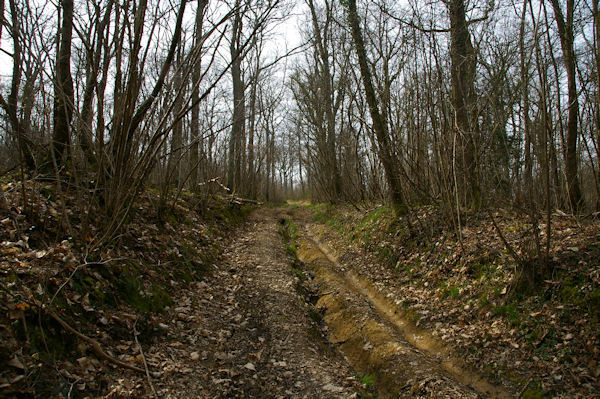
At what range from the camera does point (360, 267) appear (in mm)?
7305

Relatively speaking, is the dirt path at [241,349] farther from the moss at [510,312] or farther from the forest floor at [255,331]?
the moss at [510,312]

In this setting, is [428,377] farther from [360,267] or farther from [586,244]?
[360,267]

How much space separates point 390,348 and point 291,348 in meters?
1.19

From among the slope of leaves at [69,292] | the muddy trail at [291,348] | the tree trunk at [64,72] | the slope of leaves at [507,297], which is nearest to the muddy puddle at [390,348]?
the muddy trail at [291,348]

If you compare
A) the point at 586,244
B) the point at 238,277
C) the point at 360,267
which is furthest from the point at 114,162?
the point at 586,244

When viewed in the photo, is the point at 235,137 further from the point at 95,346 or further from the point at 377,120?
the point at 95,346

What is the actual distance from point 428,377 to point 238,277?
3.80m

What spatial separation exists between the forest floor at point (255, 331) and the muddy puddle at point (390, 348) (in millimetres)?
18

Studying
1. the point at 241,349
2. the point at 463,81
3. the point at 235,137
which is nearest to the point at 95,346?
the point at 241,349

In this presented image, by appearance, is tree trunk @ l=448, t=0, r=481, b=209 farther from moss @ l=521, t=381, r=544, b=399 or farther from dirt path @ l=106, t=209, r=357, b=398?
dirt path @ l=106, t=209, r=357, b=398

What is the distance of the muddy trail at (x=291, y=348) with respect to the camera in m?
3.25

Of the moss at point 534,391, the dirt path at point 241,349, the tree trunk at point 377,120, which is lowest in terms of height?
the moss at point 534,391

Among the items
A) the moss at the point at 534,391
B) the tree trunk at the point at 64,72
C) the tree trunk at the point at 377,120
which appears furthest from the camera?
the tree trunk at the point at 377,120

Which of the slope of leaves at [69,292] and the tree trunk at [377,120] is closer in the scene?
the slope of leaves at [69,292]
